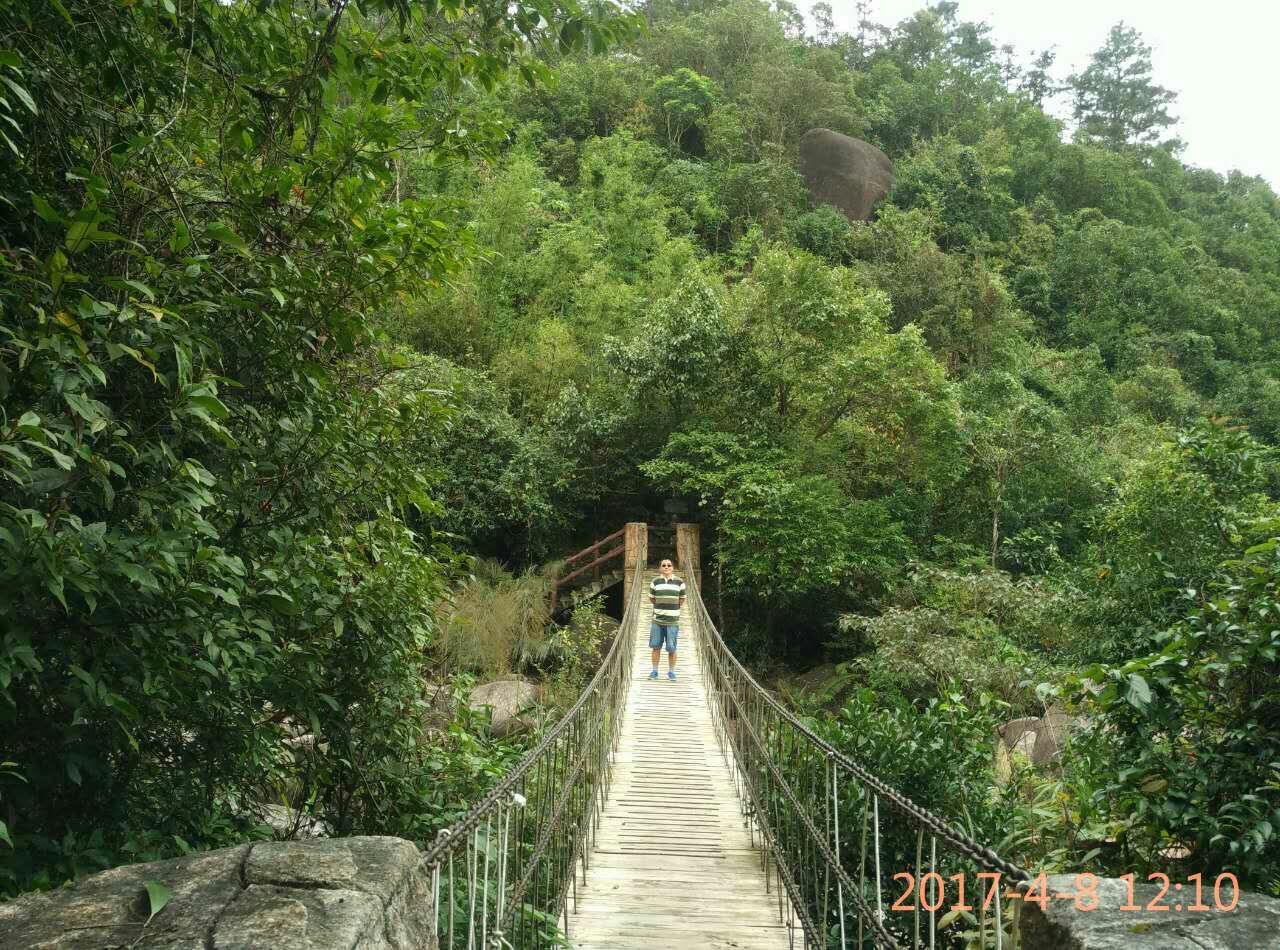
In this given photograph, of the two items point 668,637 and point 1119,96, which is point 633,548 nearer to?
point 668,637

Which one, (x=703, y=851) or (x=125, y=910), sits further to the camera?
(x=703, y=851)

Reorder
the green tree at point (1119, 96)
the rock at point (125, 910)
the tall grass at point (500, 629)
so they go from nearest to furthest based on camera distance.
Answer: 1. the rock at point (125, 910)
2. the tall grass at point (500, 629)
3. the green tree at point (1119, 96)

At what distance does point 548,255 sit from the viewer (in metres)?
18.9

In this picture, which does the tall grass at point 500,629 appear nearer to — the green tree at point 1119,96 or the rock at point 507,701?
the rock at point 507,701

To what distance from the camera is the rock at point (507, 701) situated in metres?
8.89

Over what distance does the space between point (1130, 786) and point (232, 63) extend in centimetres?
399

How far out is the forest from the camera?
7.84 ft

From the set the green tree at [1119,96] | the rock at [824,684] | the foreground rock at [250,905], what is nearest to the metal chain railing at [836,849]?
the foreground rock at [250,905]

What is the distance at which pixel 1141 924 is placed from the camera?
1716mm

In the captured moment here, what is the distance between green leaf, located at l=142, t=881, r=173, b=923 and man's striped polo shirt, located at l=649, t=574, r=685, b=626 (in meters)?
6.58

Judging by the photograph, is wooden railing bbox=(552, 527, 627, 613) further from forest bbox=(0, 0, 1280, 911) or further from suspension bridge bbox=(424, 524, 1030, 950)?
suspension bridge bbox=(424, 524, 1030, 950)

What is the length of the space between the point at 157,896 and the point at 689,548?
41.2 feet

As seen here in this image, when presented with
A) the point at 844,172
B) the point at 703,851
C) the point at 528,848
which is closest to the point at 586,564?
the point at 528,848

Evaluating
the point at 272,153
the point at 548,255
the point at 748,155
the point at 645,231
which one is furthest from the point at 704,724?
the point at 748,155
